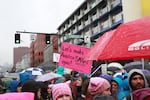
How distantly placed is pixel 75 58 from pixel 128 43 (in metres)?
5.00

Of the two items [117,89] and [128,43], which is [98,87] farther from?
[117,89]

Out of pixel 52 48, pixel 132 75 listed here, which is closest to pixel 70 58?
pixel 132 75

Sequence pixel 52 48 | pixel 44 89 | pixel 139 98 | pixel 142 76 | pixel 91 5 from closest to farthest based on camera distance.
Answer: pixel 139 98, pixel 142 76, pixel 44 89, pixel 91 5, pixel 52 48

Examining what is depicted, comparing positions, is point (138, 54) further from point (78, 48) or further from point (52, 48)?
point (52, 48)

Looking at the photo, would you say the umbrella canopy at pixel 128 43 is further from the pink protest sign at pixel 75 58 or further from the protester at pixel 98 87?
the pink protest sign at pixel 75 58

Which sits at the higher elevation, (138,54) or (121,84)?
(138,54)

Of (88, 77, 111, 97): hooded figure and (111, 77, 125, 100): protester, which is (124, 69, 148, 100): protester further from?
(111, 77, 125, 100): protester

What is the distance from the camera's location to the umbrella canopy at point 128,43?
326cm

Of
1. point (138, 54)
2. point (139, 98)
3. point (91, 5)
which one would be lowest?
point (139, 98)

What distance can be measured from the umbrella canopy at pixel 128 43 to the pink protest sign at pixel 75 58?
4266mm

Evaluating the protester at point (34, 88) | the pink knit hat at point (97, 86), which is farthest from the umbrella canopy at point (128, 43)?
the protester at point (34, 88)

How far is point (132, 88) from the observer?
4.73 meters

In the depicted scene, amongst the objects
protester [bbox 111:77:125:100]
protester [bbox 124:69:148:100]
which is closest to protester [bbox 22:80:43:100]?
protester [bbox 124:69:148:100]

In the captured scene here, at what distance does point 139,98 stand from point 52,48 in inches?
3750
